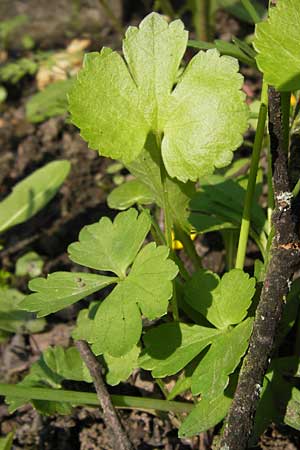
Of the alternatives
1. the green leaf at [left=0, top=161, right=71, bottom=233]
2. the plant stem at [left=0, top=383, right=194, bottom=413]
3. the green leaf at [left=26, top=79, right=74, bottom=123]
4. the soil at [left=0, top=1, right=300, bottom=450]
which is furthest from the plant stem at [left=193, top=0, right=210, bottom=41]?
the plant stem at [left=0, top=383, right=194, bottom=413]

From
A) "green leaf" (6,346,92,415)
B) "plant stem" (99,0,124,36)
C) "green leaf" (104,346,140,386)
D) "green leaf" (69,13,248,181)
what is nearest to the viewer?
"green leaf" (69,13,248,181)

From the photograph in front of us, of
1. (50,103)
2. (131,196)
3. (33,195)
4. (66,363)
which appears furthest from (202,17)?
(66,363)

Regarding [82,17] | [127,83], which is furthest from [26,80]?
[127,83]

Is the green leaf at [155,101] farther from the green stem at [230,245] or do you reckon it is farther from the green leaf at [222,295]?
the green stem at [230,245]

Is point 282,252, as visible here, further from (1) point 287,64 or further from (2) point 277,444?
(2) point 277,444

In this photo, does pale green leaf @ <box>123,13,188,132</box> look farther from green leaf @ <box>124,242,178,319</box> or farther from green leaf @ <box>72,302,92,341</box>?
green leaf @ <box>72,302,92,341</box>

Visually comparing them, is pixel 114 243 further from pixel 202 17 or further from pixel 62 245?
pixel 202 17

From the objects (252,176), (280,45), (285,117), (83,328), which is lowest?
(83,328)
